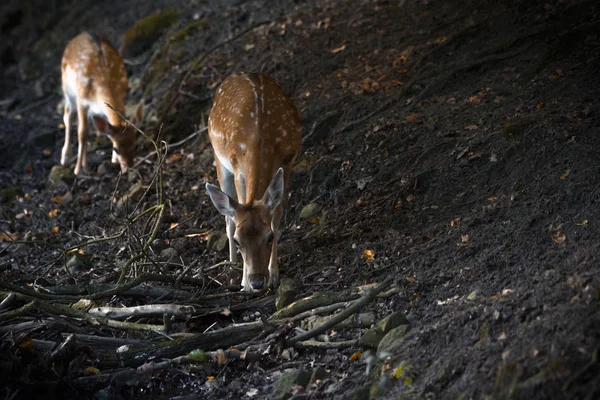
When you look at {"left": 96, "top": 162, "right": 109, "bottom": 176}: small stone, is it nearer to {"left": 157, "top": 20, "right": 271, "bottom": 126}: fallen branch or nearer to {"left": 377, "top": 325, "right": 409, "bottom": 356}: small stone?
{"left": 157, "top": 20, "right": 271, "bottom": 126}: fallen branch

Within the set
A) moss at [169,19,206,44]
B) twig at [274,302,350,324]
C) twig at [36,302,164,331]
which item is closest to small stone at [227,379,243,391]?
twig at [274,302,350,324]

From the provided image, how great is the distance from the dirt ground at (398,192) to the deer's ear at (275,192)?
2.10ft

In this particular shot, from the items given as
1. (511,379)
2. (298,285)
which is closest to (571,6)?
(298,285)

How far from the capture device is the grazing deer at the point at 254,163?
6098mm

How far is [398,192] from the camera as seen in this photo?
22.8 feet

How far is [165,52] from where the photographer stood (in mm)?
12219

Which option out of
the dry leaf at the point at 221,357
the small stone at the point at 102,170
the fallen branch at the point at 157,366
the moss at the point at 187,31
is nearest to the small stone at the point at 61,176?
the small stone at the point at 102,170

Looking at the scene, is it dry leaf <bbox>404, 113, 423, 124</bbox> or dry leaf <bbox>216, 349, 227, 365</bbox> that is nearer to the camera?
dry leaf <bbox>216, 349, 227, 365</bbox>

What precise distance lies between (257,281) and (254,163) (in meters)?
0.97

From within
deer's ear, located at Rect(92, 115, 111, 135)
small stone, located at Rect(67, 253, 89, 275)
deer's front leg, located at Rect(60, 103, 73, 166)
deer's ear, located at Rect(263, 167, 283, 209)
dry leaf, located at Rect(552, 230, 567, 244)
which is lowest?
deer's front leg, located at Rect(60, 103, 73, 166)

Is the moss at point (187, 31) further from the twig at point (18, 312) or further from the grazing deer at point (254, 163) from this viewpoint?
the twig at point (18, 312)

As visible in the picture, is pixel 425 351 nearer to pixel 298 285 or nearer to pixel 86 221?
pixel 298 285

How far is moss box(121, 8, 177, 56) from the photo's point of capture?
13.2 m

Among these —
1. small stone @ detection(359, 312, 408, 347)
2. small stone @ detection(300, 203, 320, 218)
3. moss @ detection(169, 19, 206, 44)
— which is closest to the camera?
small stone @ detection(359, 312, 408, 347)
